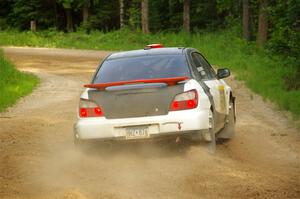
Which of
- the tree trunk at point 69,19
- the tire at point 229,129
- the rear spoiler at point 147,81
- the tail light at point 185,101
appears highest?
the rear spoiler at point 147,81

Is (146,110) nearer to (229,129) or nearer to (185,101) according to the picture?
(185,101)

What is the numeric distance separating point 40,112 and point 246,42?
21.2 metres

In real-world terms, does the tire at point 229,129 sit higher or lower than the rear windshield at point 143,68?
lower

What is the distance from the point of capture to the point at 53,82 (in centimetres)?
2211

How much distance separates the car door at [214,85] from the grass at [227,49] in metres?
3.40

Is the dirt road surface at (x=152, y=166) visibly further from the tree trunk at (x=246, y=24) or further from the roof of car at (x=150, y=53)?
the tree trunk at (x=246, y=24)

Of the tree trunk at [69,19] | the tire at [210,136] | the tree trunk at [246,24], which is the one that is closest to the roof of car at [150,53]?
the tire at [210,136]

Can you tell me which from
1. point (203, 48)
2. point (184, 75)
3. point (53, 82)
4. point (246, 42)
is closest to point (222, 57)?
point (203, 48)

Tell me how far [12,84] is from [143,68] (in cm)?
1162

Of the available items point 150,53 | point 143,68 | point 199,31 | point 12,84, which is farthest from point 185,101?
point 199,31

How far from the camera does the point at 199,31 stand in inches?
1932

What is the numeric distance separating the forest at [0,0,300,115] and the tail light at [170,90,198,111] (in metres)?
5.47

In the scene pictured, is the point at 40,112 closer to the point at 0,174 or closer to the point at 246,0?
the point at 0,174

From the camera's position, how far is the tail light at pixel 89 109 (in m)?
8.70
